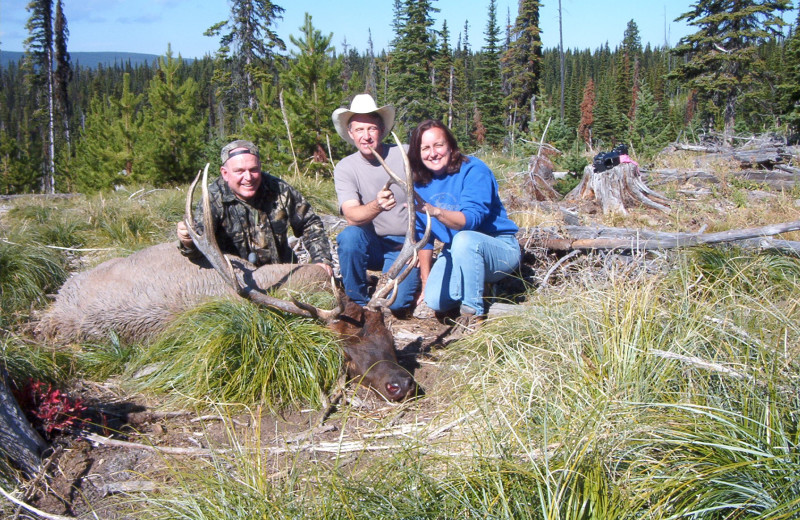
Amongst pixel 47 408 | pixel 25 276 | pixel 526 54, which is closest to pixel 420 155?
pixel 47 408

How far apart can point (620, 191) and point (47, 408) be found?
695cm

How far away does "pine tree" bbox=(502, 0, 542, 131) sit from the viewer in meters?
33.9

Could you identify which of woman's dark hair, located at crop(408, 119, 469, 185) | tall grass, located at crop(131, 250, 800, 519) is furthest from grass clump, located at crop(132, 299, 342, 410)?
woman's dark hair, located at crop(408, 119, 469, 185)

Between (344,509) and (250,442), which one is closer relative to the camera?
(344,509)

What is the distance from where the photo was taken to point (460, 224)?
4641mm

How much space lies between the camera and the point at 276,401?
3664mm

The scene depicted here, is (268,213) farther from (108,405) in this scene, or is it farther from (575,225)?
(575,225)

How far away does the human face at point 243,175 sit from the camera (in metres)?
4.62

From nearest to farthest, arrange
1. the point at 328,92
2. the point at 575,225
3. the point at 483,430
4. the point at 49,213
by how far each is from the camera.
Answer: the point at 483,430 → the point at 575,225 → the point at 49,213 → the point at 328,92

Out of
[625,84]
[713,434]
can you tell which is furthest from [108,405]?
[625,84]

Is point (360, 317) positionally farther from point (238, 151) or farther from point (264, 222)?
point (238, 151)

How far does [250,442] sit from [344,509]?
1299mm

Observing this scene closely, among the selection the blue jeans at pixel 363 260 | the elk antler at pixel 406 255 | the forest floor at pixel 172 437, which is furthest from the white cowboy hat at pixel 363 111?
the forest floor at pixel 172 437

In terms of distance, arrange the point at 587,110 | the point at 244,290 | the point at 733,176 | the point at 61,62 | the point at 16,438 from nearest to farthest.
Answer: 1. the point at 16,438
2. the point at 244,290
3. the point at 733,176
4. the point at 61,62
5. the point at 587,110
